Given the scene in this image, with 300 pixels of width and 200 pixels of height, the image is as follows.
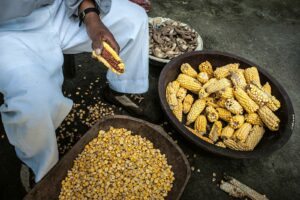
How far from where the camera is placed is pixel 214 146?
2.32m

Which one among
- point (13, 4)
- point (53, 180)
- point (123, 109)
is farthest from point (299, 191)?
point (13, 4)

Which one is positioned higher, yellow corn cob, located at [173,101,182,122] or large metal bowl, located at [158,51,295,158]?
large metal bowl, located at [158,51,295,158]

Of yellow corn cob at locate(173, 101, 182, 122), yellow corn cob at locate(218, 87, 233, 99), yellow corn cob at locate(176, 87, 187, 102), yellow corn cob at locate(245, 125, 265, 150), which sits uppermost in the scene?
yellow corn cob at locate(218, 87, 233, 99)

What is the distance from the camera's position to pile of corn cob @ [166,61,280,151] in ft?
8.77

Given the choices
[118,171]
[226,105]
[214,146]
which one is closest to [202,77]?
[226,105]

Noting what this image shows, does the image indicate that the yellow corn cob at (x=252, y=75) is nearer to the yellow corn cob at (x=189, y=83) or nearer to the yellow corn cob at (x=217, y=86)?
the yellow corn cob at (x=217, y=86)

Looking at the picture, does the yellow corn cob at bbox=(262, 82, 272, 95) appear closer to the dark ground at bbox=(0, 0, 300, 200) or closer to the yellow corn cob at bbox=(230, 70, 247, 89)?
the yellow corn cob at bbox=(230, 70, 247, 89)

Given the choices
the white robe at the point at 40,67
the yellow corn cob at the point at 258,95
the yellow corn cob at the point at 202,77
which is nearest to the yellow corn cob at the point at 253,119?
the yellow corn cob at the point at 258,95

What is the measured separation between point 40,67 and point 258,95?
187cm

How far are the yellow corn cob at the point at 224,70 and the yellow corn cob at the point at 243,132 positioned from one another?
522 mm

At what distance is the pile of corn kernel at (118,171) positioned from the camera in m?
2.11

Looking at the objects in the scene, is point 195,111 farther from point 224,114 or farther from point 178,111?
point 224,114

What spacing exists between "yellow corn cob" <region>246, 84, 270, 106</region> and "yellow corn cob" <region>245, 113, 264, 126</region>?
0.12 metres

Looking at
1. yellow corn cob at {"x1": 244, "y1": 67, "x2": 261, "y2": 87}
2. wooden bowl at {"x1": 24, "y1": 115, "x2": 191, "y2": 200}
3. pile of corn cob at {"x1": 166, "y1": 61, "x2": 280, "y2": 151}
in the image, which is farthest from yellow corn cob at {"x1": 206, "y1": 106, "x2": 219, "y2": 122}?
wooden bowl at {"x1": 24, "y1": 115, "x2": 191, "y2": 200}
